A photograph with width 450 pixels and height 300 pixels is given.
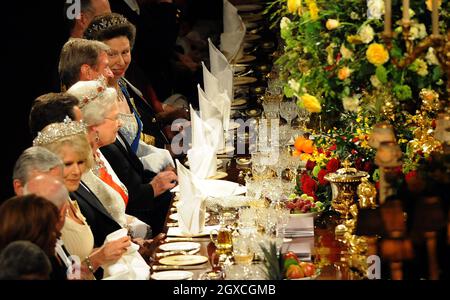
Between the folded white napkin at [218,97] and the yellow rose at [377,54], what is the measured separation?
9.82 ft

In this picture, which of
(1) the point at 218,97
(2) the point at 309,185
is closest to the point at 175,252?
(2) the point at 309,185

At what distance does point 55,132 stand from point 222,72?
336 cm

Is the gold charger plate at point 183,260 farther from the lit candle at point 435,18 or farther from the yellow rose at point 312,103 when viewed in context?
the lit candle at point 435,18

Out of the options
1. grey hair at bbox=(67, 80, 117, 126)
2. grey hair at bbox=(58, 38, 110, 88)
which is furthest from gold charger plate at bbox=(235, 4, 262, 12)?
grey hair at bbox=(67, 80, 117, 126)

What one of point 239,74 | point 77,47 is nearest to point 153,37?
point 239,74

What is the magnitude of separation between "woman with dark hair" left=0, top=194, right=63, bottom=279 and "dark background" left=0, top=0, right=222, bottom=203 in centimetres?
247

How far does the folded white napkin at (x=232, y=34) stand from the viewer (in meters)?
8.76

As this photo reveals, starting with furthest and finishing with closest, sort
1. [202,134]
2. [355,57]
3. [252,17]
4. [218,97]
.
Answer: [252,17] → [218,97] → [202,134] → [355,57]

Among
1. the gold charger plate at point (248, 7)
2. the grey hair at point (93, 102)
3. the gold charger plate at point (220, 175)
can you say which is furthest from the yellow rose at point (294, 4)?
the gold charger plate at point (248, 7)

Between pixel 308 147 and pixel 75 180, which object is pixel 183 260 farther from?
pixel 308 147

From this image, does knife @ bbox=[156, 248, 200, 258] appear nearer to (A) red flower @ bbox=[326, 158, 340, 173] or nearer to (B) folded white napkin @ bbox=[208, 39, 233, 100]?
(A) red flower @ bbox=[326, 158, 340, 173]

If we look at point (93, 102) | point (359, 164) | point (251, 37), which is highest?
point (251, 37)

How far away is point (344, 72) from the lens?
3590 mm

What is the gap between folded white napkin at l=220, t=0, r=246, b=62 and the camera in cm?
876
